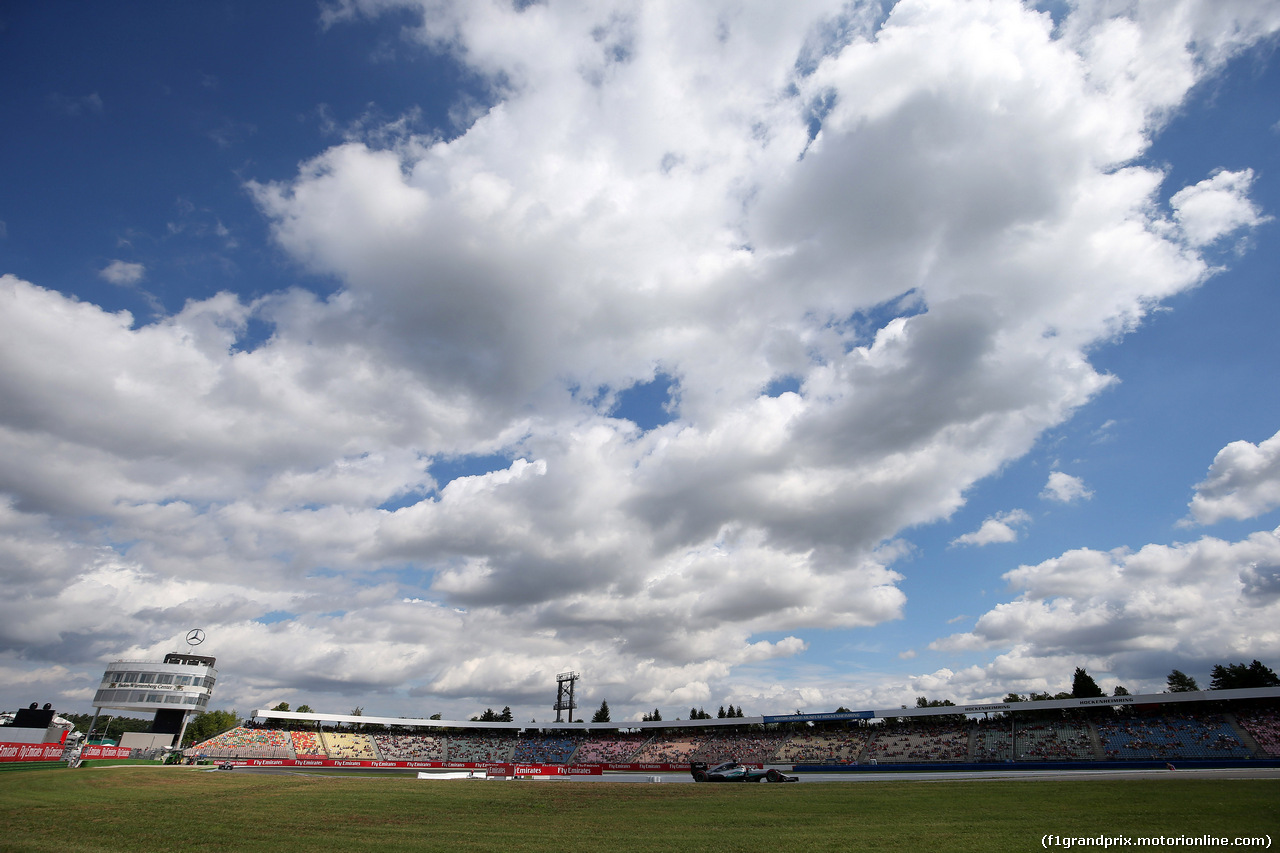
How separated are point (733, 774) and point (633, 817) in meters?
23.6

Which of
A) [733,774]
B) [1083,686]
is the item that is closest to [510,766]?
[733,774]

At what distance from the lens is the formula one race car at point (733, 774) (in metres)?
39.7

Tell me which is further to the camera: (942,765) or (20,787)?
(942,765)

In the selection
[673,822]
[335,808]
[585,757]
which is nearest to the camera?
[673,822]

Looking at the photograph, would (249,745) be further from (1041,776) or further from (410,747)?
(1041,776)

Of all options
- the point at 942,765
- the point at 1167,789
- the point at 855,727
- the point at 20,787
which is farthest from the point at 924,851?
the point at 855,727

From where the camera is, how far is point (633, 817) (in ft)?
65.0

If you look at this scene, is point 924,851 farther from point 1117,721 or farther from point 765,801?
point 1117,721

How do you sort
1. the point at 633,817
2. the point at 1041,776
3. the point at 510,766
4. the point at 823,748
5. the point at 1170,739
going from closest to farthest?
the point at 633,817 < the point at 1041,776 < the point at 1170,739 < the point at 510,766 < the point at 823,748

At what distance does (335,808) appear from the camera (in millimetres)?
22250

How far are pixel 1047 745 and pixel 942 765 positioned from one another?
10547 millimetres

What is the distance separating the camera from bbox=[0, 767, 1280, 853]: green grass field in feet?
46.7

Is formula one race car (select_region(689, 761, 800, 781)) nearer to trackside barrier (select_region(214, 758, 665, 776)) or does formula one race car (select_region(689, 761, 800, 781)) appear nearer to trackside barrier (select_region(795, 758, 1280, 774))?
trackside barrier (select_region(795, 758, 1280, 774))

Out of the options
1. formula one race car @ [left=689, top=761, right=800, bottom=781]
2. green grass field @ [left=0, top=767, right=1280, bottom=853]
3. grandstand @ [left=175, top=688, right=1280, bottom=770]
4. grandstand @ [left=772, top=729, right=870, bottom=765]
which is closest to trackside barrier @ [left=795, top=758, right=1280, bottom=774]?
grandstand @ [left=175, top=688, right=1280, bottom=770]
